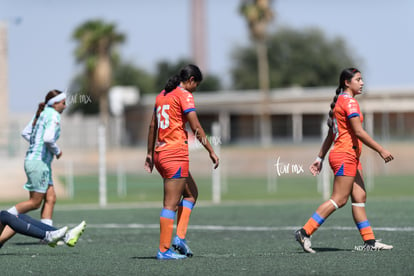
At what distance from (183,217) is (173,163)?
2.38ft

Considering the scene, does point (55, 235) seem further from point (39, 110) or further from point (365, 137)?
point (365, 137)

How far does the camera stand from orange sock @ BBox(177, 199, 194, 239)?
380 inches

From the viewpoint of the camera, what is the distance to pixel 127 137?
69.9 metres

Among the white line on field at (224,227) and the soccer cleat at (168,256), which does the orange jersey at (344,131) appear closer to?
the soccer cleat at (168,256)

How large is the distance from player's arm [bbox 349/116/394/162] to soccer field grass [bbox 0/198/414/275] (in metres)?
1.00

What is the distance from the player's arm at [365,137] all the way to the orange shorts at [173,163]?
1.80 meters

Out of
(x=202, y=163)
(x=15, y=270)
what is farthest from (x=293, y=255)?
(x=202, y=163)

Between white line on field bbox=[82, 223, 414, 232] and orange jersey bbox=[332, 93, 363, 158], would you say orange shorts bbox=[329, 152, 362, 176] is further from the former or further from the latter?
white line on field bbox=[82, 223, 414, 232]

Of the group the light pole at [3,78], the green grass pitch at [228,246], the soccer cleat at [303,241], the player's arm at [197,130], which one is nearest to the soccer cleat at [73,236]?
the green grass pitch at [228,246]

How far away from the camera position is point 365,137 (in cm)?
942

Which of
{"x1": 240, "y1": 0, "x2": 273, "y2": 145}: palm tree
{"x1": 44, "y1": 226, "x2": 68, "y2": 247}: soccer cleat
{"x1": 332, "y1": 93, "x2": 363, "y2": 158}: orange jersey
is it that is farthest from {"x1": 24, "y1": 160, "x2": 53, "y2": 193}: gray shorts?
{"x1": 240, "y1": 0, "x2": 273, "y2": 145}: palm tree

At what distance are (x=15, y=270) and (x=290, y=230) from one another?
5.76 m

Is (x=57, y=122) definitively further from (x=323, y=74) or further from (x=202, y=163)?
(x=323, y=74)

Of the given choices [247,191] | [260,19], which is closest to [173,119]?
[247,191]
